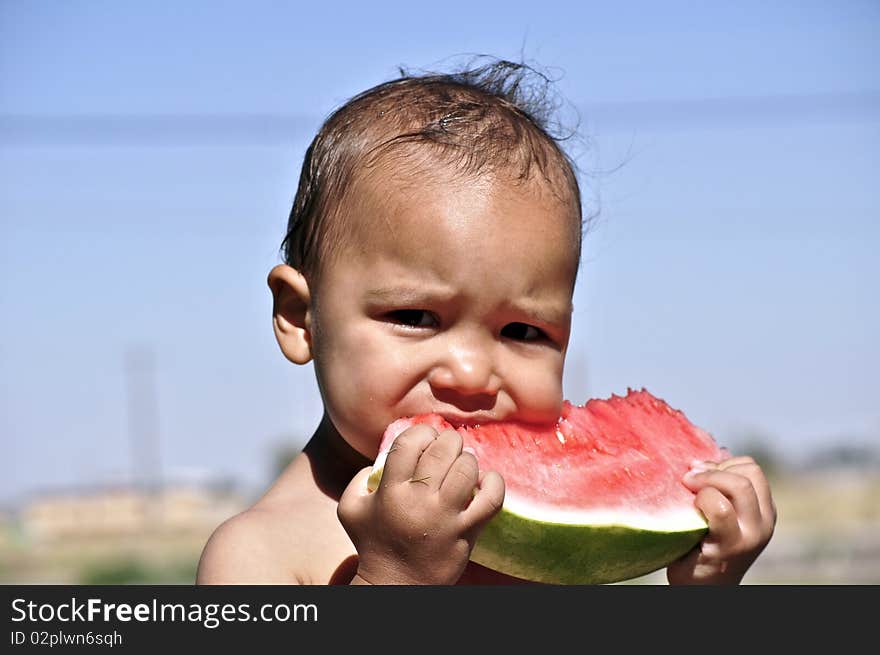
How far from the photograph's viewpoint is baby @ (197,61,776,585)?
7.98 feet

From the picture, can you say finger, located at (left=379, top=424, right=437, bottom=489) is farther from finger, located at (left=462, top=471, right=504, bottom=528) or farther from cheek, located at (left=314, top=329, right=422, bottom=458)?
cheek, located at (left=314, top=329, right=422, bottom=458)

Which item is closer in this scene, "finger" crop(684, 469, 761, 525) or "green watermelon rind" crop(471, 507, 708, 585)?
"green watermelon rind" crop(471, 507, 708, 585)

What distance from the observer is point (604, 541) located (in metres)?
2.40

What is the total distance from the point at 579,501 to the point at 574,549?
130 mm

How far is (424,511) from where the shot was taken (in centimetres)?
212

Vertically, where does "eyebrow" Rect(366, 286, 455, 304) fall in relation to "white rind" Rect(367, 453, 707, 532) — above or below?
above

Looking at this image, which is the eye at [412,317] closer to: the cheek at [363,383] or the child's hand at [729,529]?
the cheek at [363,383]

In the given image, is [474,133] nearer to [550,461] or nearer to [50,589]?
[550,461]

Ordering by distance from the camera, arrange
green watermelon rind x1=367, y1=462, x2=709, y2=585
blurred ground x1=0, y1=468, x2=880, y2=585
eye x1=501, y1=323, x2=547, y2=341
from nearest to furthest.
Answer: green watermelon rind x1=367, y1=462, x2=709, y2=585
eye x1=501, y1=323, x2=547, y2=341
blurred ground x1=0, y1=468, x2=880, y2=585

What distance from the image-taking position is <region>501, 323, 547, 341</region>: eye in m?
2.54

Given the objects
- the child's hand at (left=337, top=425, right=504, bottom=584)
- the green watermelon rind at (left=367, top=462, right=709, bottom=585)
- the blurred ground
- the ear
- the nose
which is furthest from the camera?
the blurred ground

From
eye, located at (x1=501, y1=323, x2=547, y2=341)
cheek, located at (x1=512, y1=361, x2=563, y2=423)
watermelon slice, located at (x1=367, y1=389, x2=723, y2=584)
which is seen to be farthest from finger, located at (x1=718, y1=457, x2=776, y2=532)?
eye, located at (x1=501, y1=323, x2=547, y2=341)

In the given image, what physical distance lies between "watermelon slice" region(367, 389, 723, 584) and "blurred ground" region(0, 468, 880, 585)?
12602 mm

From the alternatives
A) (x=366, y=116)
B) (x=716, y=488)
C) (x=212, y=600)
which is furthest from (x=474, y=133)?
(x=212, y=600)
